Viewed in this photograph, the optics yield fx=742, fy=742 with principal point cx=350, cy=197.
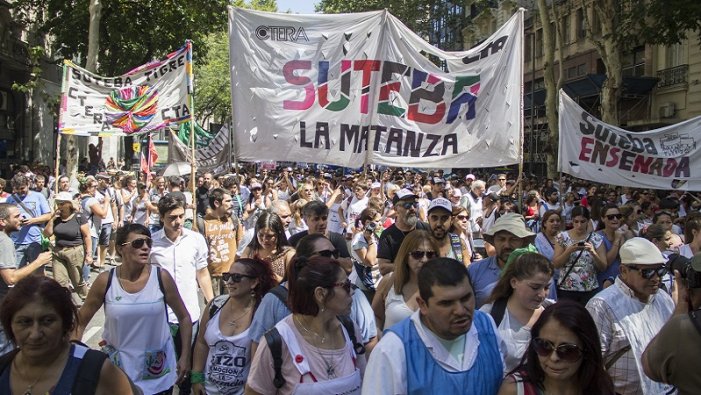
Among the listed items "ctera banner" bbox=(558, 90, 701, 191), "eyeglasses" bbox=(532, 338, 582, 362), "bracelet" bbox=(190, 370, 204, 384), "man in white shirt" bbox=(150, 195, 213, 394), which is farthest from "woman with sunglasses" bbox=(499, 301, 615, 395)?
"ctera banner" bbox=(558, 90, 701, 191)

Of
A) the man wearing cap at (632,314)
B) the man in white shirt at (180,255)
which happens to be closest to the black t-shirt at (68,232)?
the man in white shirt at (180,255)

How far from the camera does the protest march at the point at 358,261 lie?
2.84 m

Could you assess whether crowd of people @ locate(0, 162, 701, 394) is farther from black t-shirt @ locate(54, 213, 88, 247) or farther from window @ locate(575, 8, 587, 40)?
window @ locate(575, 8, 587, 40)

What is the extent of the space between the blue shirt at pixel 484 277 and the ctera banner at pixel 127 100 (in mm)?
6290

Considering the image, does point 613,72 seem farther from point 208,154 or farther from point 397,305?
point 397,305

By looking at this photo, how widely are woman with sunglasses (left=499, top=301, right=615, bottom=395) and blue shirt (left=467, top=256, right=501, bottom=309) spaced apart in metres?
1.67

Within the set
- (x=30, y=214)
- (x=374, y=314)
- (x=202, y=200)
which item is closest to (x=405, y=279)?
(x=374, y=314)

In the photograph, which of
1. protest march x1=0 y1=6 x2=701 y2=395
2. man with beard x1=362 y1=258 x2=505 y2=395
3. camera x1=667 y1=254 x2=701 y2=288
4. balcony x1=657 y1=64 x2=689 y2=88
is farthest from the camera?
balcony x1=657 y1=64 x2=689 y2=88

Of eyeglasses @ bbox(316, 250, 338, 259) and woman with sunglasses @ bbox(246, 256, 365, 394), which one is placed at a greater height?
eyeglasses @ bbox(316, 250, 338, 259)

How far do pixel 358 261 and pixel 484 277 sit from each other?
2.46 m

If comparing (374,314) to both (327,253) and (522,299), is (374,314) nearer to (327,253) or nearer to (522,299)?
(327,253)

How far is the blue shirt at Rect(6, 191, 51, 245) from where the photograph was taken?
331 inches

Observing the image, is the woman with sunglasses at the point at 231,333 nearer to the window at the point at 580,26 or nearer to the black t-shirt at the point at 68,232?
the black t-shirt at the point at 68,232

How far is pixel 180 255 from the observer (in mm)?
5496
